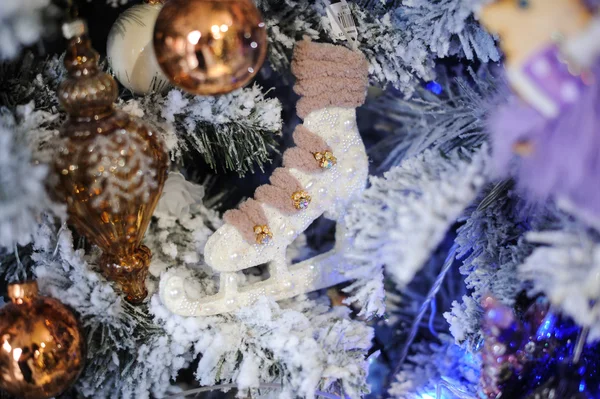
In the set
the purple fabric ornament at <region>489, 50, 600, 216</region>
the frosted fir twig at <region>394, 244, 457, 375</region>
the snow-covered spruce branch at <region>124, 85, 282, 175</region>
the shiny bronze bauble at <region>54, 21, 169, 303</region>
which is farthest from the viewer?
the frosted fir twig at <region>394, 244, 457, 375</region>

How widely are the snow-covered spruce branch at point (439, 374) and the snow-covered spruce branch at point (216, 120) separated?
31cm

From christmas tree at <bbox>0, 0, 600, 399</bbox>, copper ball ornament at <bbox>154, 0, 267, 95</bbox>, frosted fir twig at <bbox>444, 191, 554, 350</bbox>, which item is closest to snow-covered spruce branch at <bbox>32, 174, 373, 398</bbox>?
christmas tree at <bbox>0, 0, 600, 399</bbox>

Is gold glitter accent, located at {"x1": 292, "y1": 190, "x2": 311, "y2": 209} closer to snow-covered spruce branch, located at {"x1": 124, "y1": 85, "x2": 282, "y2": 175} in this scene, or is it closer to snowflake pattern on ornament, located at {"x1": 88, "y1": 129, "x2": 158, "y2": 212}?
snow-covered spruce branch, located at {"x1": 124, "y1": 85, "x2": 282, "y2": 175}

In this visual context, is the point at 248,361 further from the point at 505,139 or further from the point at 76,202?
the point at 505,139

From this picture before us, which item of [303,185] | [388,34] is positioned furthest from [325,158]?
[388,34]

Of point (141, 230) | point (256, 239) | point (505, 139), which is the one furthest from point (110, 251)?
point (505, 139)

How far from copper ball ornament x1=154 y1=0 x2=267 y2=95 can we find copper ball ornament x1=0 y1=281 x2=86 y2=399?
23cm

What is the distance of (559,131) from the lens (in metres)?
0.38

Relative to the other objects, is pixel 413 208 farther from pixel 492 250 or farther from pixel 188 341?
pixel 188 341

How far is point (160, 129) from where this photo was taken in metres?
0.60

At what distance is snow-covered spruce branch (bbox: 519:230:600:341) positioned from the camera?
Answer: 0.40 m

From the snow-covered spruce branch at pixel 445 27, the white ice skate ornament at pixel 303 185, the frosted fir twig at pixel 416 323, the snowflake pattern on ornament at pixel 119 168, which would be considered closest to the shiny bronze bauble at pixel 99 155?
the snowflake pattern on ornament at pixel 119 168

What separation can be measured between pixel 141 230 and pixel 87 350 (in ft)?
0.41

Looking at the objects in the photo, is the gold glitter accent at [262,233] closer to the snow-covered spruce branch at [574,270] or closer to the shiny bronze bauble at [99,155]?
the shiny bronze bauble at [99,155]
